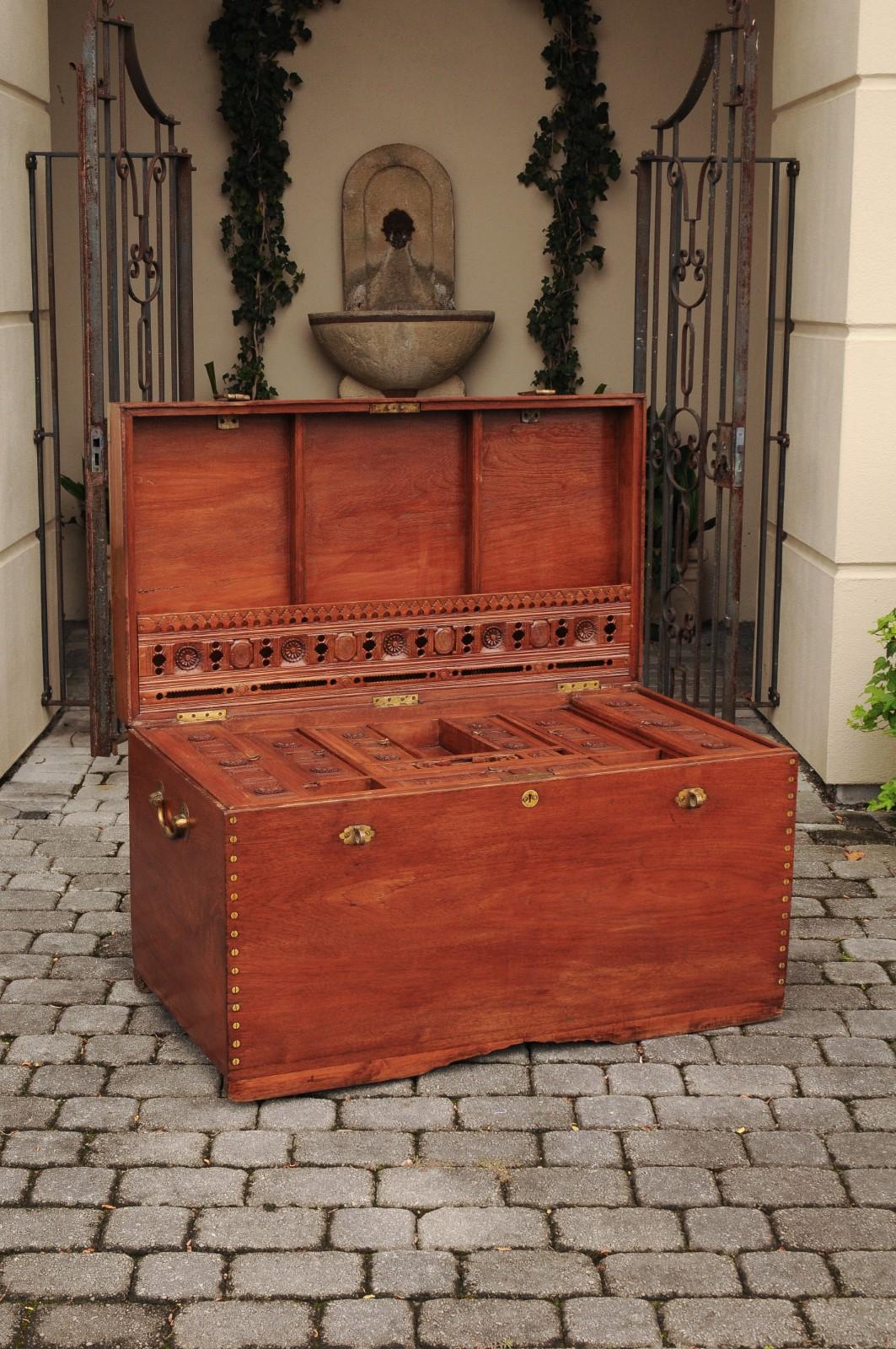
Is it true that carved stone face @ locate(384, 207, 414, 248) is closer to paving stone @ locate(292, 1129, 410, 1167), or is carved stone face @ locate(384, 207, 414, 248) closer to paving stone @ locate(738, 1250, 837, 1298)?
paving stone @ locate(292, 1129, 410, 1167)

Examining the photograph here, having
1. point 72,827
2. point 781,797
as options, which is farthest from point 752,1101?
point 72,827

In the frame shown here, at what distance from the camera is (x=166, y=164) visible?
28.0 feet

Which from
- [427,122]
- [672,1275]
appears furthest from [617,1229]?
[427,122]

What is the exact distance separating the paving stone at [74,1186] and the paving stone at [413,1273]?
62 centimetres

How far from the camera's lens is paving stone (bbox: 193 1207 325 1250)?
3.28 m

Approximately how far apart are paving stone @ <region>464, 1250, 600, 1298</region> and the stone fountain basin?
251 inches

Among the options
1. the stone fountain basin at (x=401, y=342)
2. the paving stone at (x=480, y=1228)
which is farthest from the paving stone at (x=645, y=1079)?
the stone fountain basin at (x=401, y=342)

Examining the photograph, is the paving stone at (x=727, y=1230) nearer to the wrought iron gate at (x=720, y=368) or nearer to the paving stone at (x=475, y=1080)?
the paving stone at (x=475, y=1080)

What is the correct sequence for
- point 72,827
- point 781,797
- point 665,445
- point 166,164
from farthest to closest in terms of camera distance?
point 166,164
point 665,445
point 72,827
point 781,797

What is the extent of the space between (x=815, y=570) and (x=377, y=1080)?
328cm

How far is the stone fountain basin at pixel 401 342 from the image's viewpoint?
897cm

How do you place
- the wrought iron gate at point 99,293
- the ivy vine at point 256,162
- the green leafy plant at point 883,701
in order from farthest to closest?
the ivy vine at point 256,162 < the wrought iron gate at point 99,293 < the green leafy plant at point 883,701

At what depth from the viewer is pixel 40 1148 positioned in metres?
3.67

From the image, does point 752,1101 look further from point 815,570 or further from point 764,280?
point 764,280
